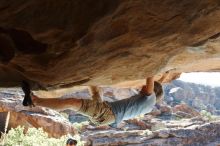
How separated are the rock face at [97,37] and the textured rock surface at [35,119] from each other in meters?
16.3

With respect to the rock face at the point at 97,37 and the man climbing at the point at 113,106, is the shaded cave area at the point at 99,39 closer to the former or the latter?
the rock face at the point at 97,37

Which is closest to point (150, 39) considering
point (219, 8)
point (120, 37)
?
point (120, 37)

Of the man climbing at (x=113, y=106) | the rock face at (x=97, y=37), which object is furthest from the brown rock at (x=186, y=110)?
the rock face at (x=97, y=37)

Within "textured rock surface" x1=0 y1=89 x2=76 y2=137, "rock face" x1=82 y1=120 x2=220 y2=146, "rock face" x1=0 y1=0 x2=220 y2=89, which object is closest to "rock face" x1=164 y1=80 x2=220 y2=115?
"rock face" x1=82 y1=120 x2=220 y2=146

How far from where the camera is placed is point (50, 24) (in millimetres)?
3510

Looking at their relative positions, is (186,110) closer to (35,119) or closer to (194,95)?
(194,95)

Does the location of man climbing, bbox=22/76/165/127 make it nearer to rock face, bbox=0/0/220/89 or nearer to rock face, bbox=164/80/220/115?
rock face, bbox=0/0/220/89

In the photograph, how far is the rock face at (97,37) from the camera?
134 inches

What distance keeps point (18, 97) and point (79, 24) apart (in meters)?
20.7

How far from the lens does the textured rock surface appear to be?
21.4 metres

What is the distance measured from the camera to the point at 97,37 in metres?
3.89

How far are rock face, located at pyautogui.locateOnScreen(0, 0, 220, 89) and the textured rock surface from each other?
16.3 m

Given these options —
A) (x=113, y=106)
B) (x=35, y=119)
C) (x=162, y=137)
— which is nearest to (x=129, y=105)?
(x=113, y=106)

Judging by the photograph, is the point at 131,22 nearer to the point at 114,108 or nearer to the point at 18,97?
the point at 114,108
